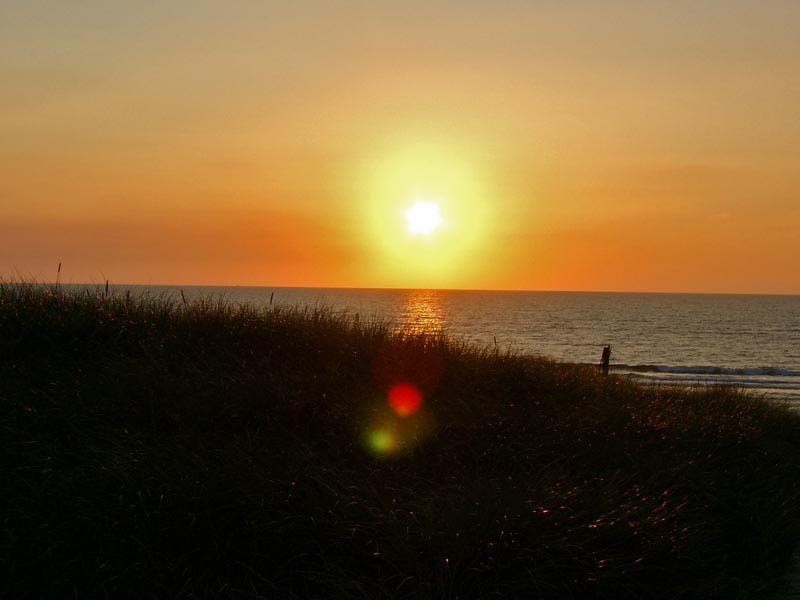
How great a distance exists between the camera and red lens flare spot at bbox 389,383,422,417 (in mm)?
9609

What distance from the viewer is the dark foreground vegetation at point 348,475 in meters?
5.83

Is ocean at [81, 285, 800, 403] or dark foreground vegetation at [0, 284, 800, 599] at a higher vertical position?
ocean at [81, 285, 800, 403]

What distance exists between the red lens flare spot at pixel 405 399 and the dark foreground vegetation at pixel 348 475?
18 cm

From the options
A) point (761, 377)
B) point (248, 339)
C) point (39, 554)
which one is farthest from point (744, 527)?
point (761, 377)

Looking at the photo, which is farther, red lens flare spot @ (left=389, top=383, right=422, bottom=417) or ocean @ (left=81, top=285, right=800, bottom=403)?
ocean @ (left=81, top=285, right=800, bottom=403)

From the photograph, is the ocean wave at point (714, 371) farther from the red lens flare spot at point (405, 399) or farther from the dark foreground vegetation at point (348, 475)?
the red lens flare spot at point (405, 399)

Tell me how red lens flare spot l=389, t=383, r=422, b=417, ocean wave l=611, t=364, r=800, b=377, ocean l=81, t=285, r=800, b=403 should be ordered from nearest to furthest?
1. red lens flare spot l=389, t=383, r=422, b=417
2. ocean l=81, t=285, r=800, b=403
3. ocean wave l=611, t=364, r=800, b=377

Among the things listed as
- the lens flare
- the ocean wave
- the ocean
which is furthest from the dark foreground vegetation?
the ocean wave

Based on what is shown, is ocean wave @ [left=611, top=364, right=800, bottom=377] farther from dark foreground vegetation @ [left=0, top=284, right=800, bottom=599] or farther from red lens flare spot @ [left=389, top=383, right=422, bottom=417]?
red lens flare spot @ [left=389, top=383, right=422, bottom=417]

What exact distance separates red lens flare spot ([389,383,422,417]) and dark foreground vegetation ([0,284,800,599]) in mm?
176

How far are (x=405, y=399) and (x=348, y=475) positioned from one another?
2.82 metres

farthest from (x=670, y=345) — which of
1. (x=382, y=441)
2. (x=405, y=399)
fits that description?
(x=382, y=441)

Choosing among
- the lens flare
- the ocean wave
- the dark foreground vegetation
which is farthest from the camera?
the ocean wave

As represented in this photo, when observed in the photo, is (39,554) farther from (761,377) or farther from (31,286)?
(761,377)
